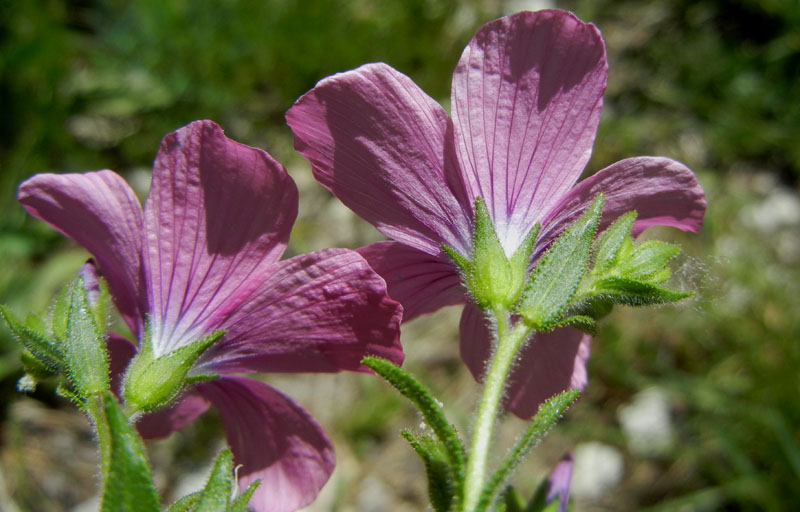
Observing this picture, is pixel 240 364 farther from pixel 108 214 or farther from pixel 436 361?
pixel 436 361

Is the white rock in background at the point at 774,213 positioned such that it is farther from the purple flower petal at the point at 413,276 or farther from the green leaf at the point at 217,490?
the green leaf at the point at 217,490

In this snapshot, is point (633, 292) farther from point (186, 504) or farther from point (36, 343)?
point (36, 343)

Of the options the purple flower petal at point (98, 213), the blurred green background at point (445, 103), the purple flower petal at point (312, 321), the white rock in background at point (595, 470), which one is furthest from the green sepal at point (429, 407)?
the white rock in background at point (595, 470)

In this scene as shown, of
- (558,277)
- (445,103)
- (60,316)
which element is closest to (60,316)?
(60,316)

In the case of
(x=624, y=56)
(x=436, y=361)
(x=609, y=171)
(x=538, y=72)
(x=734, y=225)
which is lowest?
(x=436, y=361)

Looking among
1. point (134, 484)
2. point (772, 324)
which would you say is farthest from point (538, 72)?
point (772, 324)

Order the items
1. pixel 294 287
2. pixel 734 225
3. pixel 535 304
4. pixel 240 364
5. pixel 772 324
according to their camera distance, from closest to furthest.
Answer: pixel 535 304 < pixel 294 287 < pixel 240 364 < pixel 772 324 < pixel 734 225
